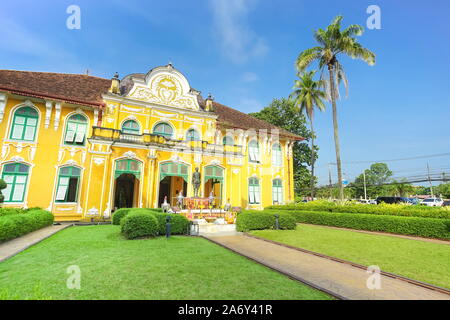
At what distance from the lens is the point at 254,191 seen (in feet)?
66.0

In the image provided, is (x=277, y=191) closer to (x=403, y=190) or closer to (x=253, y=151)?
(x=253, y=151)

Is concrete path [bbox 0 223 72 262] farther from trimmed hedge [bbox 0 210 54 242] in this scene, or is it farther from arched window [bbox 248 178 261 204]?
arched window [bbox 248 178 261 204]

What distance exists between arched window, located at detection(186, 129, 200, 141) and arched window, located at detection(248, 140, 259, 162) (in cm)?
514

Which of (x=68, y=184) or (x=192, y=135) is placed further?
(x=192, y=135)

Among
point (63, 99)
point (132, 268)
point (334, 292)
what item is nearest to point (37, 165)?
point (63, 99)

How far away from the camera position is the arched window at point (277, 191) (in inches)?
825

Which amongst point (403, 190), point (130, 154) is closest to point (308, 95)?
point (130, 154)

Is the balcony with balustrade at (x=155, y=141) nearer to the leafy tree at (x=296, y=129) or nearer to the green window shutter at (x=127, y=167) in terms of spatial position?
the green window shutter at (x=127, y=167)

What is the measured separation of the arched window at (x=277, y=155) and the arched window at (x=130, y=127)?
12.4 m

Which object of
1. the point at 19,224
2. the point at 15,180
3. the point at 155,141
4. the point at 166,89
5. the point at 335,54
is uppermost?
the point at 335,54

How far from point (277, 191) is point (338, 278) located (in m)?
16.4

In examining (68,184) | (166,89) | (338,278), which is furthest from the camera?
(166,89)

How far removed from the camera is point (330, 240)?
371 inches

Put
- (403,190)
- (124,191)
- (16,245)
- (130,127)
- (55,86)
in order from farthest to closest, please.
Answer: (403,190)
(124,191)
(130,127)
(55,86)
(16,245)
